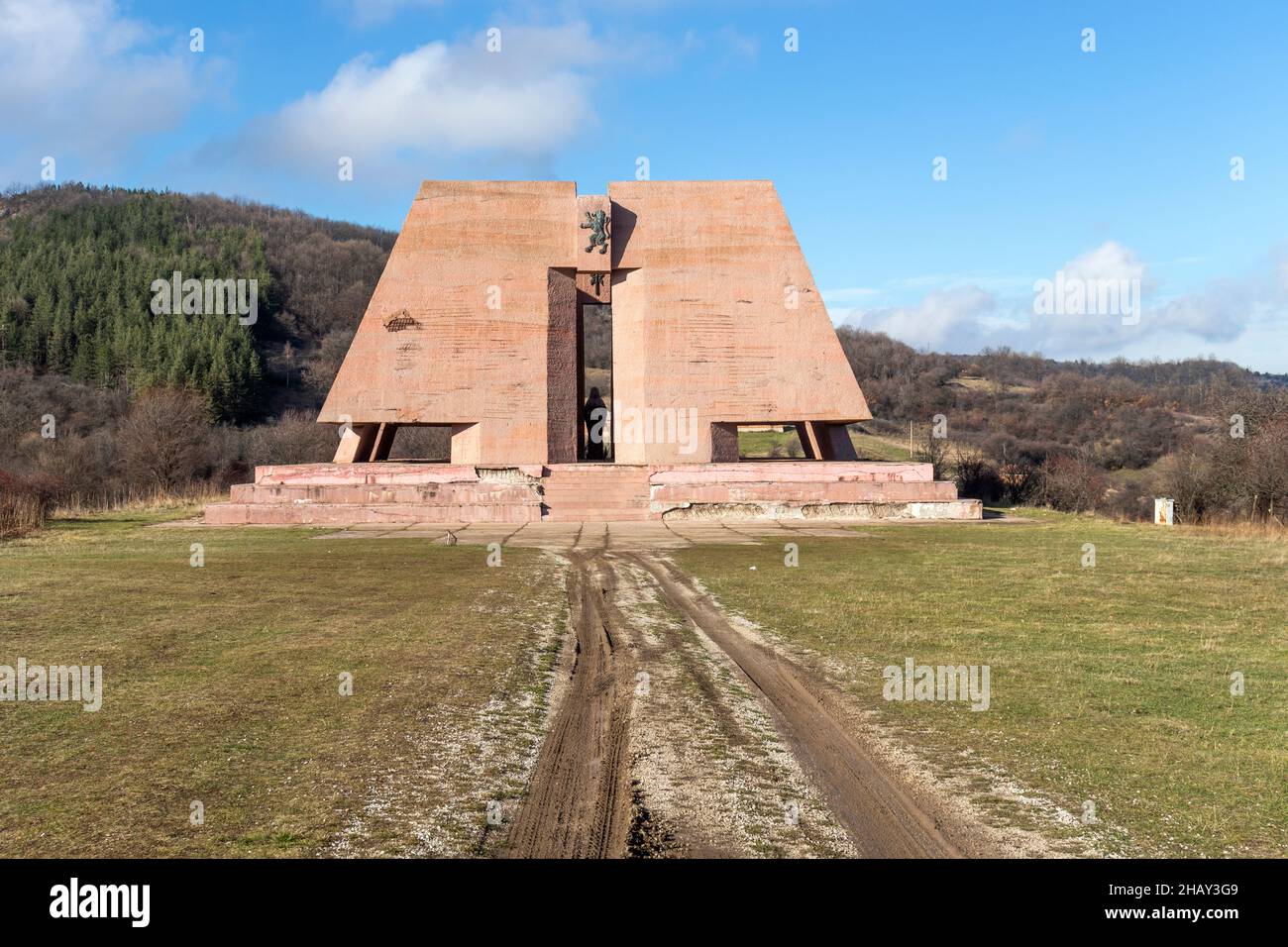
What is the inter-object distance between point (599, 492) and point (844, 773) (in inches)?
703

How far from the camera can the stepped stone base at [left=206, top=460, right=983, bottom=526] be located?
21484mm

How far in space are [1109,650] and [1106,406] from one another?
68.0m

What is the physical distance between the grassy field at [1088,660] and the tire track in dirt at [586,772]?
1545mm

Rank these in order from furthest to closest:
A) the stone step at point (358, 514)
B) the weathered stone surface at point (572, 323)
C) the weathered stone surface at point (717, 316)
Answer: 1. the weathered stone surface at point (717, 316)
2. the weathered stone surface at point (572, 323)
3. the stone step at point (358, 514)

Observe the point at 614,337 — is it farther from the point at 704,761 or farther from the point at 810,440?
the point at 704,761

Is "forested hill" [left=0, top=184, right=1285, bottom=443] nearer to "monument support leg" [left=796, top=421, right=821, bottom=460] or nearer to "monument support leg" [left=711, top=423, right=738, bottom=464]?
"monument support leg" [left=796, top=421, right=821, bottom=460]

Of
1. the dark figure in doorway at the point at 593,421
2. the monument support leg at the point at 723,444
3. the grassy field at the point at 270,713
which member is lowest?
the grassy field at the point at 270,713

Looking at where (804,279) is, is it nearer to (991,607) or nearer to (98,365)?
(991,607)

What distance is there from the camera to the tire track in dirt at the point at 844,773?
12.3 ft

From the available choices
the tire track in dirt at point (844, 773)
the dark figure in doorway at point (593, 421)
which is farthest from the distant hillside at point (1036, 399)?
the tire track in dirt at point (844, 773)

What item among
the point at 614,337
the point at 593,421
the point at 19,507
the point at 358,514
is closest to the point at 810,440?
the point at 614,337

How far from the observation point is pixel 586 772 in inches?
181

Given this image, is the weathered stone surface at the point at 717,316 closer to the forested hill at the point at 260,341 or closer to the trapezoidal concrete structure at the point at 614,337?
the trapezoidal concrete structure at the point at 614,337

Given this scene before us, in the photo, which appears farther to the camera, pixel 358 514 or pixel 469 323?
pixel 469 323
